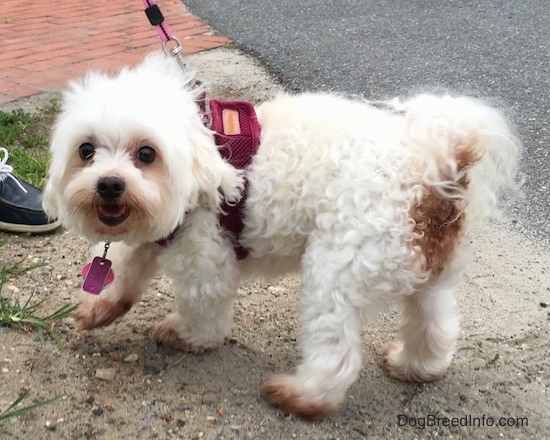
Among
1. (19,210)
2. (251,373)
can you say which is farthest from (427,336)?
(19,210)

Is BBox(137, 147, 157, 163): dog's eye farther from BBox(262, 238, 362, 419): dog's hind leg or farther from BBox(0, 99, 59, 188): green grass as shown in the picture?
BBox(0, 99, 59, 188): green grass

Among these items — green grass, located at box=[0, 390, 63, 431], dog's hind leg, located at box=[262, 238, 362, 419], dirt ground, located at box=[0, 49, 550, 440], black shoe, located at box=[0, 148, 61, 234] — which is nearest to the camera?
green grass, located at box=[0, 390, 63, 431]

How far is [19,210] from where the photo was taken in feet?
10.7

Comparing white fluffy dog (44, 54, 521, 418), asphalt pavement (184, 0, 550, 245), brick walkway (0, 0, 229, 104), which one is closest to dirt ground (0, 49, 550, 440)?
white fluffy dog (44, 54, 521, 418)

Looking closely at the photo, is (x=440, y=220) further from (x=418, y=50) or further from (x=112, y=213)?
(x=418, y=50)

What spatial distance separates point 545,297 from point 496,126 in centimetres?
118

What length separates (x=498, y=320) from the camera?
9.43ft

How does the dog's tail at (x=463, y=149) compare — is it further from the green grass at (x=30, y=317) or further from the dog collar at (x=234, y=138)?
the green grass at (x=30, y=317)

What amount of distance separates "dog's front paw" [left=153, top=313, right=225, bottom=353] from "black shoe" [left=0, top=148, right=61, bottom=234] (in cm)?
97

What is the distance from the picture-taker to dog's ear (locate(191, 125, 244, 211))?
2188mm

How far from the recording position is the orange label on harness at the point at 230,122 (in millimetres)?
2338

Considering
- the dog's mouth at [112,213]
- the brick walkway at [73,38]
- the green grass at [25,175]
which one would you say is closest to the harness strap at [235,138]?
the dog's mouth at [112,213]

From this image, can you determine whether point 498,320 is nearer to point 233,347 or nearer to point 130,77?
point 233,347

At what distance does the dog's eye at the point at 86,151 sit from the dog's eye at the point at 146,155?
0.15m
